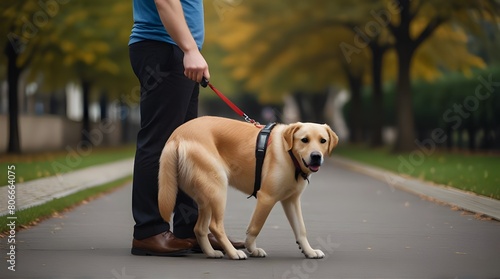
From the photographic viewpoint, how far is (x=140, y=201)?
6.96m

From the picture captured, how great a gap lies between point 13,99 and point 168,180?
21.7m

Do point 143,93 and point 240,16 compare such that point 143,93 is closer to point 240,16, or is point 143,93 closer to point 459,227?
point 459,227

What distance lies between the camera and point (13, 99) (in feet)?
89.0

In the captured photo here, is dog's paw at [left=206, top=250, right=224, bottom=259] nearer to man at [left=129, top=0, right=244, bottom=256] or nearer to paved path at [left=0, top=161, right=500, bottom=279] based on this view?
paved path at [left=0, top=161, right=500, bottom=279]

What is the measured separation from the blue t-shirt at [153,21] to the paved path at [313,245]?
1675 mm

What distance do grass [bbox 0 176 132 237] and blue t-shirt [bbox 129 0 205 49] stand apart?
96.8 inches

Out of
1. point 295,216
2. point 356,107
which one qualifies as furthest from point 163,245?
point 356,107

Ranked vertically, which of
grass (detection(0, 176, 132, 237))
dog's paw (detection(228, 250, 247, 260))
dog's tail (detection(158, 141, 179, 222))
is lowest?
grass (detection(0, 176, 132, 237))

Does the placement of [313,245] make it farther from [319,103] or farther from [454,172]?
[319,103]

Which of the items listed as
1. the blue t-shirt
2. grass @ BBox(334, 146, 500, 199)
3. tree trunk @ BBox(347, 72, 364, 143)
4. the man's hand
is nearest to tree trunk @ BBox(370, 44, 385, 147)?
tree trunk @ BBox(347, 72, 364, 143)

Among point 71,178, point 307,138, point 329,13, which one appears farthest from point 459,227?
point 329,13

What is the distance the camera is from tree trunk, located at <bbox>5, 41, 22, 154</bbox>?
26.9 meters

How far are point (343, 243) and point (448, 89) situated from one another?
2347 cm

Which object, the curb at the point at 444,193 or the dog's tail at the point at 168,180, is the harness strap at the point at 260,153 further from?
the curb at the point at 444,193
